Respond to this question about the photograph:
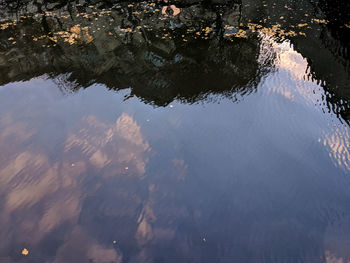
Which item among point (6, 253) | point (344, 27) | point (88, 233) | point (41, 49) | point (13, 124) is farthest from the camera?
point (344, 27)

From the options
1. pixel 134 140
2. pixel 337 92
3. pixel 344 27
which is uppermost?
pixel 344 27

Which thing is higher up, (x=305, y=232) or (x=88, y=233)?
(x=305, y=232)

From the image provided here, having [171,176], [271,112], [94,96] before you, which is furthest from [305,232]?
[94,96]

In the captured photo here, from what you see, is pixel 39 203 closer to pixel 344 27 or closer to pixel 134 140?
pixel 134 140

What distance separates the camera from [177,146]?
17.2 ft

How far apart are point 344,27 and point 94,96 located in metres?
10.4

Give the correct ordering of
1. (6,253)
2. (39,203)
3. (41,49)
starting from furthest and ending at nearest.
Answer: (41,49), (39,203), (6,253)

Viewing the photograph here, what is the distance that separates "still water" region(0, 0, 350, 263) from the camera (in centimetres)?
379

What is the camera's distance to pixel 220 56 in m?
8.21

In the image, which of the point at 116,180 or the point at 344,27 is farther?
the point at 344,27

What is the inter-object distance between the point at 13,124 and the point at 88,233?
3.75 m

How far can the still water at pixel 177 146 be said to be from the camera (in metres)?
3.79

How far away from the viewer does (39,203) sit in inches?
167

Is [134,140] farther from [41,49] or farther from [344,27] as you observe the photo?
[344,27]
